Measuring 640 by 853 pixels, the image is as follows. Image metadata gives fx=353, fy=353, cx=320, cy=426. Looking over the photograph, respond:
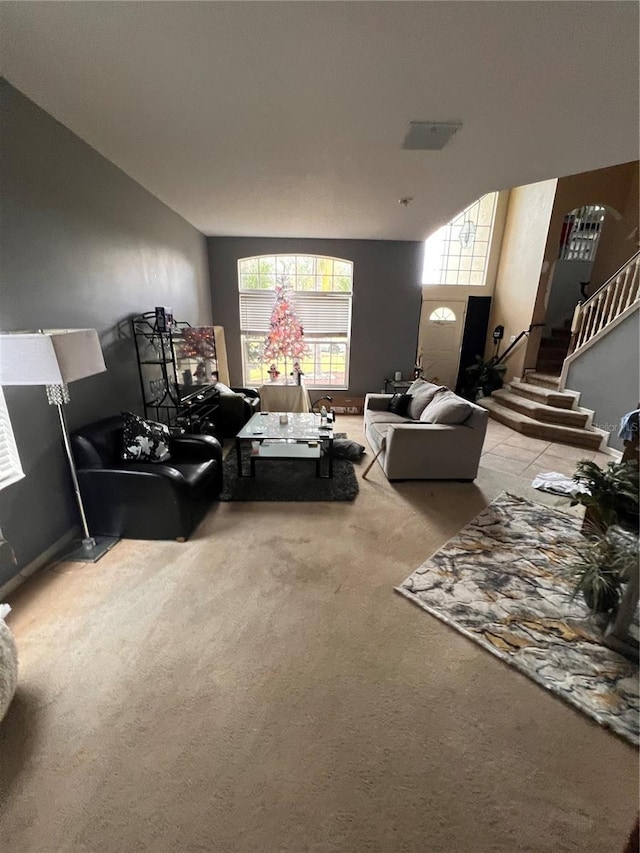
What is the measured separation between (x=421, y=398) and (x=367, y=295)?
2309 mm

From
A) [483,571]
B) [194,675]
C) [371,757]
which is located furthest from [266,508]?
[371,757]

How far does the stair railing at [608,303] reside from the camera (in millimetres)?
4398

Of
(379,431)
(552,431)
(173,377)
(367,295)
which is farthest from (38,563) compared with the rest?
(552,431)

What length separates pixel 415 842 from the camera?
43.8 inches

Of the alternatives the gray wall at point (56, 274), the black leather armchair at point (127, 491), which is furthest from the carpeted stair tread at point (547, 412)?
the gray wall at point (56, 274)

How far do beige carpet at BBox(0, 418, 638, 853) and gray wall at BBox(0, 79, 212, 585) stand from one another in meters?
0.53

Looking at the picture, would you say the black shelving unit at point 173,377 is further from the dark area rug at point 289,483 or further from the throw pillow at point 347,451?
the throw pillow at point 347,451

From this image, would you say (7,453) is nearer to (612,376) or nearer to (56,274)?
(56,274)

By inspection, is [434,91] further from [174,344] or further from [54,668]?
[54,668]

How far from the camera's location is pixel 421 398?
13.7 feet

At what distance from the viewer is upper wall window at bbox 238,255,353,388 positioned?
18.4 feet

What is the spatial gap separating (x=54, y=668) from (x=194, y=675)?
652 millimetres

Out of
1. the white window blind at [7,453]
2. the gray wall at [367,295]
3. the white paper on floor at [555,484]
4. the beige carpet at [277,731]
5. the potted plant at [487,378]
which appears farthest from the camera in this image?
the potted plant at [487,378]

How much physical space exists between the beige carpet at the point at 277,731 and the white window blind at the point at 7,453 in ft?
2.17
